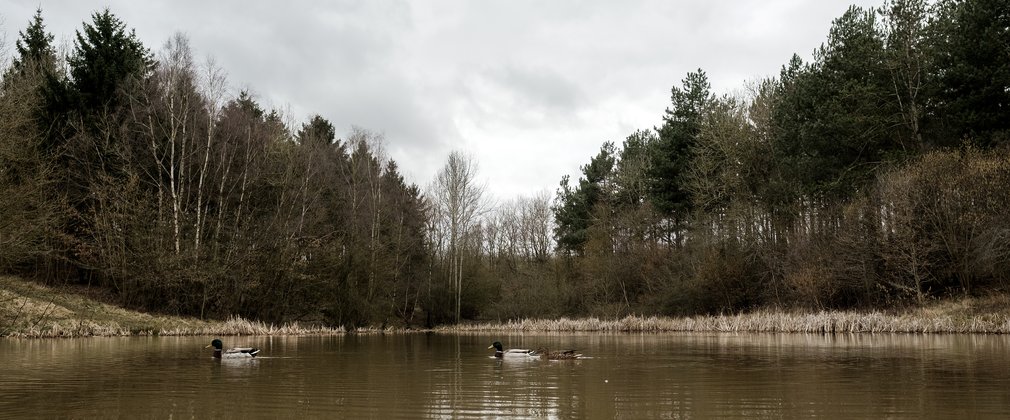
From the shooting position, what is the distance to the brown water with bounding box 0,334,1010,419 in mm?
8383

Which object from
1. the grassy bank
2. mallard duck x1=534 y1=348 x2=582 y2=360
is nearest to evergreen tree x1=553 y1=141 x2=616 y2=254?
the grassy bank

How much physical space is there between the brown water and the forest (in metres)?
14.2

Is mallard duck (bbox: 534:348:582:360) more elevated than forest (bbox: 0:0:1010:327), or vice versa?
forest (bbox: 0:0:1010:327)

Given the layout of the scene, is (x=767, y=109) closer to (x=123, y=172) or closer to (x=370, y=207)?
(x=370, y=207)

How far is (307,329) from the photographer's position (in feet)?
118

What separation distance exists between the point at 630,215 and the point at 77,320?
34057 mm

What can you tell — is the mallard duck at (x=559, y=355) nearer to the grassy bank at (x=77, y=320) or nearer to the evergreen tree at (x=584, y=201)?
the grassy bank at (x=77, y=320)

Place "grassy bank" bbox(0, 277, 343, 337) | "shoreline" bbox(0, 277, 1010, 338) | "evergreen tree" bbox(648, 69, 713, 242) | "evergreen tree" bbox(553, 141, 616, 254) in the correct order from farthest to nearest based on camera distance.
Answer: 1. "evergreen tree" bbox(553, 141, 616, 254)
2. "evergreen tree" bbox(648, 69, 713, 242)
3. "shoreline" bbox(0, 277, 1010, 338)
4. "grassy bank" bbox(0, 277, 343, 337)

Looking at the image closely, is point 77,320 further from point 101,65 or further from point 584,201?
point 584,201

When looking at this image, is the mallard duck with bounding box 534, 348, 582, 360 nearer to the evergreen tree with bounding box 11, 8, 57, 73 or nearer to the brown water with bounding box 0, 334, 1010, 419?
the brown water with bounding box 0, 334, 1010, 419

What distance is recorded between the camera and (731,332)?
103 ft

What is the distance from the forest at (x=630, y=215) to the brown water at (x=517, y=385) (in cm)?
1416

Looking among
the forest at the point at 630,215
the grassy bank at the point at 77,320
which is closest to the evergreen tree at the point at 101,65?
the forest at the point at 630,215

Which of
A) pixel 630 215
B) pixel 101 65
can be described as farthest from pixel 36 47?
pixel 630 215
